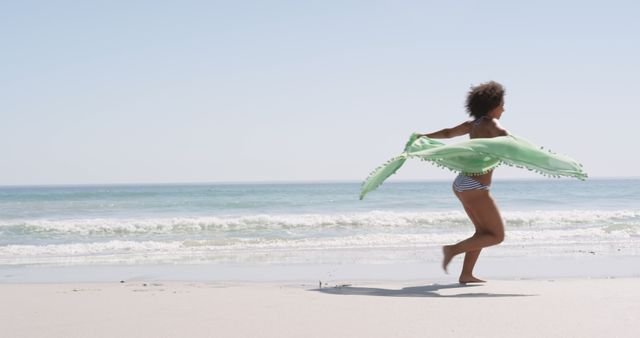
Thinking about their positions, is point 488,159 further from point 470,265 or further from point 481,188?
point 470,265

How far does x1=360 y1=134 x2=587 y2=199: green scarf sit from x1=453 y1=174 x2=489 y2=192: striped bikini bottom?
0.17 ft

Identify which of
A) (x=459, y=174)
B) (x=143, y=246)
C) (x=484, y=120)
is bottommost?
(x=143, y=246)

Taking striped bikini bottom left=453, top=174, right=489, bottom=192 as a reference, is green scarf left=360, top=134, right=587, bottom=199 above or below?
above

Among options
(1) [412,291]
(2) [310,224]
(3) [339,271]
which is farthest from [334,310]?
(2) [310,224]

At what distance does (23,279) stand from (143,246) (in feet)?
15.5

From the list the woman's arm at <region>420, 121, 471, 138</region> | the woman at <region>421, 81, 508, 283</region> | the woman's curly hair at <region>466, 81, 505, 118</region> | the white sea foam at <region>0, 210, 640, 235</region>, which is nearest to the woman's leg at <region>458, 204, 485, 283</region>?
the woman at <region>421, 81, 508, 283</region>

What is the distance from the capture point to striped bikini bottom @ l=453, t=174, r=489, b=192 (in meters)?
5.34

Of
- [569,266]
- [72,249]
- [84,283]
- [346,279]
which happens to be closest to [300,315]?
[346,279]

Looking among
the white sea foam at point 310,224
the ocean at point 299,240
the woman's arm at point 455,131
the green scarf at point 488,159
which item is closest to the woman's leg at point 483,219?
the green scarf at point 488,159

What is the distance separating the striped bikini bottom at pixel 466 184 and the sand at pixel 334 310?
0.82m

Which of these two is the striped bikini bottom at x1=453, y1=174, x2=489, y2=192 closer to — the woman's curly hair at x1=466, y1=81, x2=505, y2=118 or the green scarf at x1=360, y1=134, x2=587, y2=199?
the green scarf at x1=360, y1=134, x2=587, y2=199

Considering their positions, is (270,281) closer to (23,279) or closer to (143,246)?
(23,279)

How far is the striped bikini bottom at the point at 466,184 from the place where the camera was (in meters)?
5.34

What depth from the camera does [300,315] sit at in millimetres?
4020
